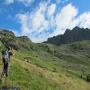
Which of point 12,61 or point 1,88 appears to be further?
point 12,61

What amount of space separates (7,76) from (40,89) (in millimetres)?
4009

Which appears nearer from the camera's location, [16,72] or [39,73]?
[16,72]

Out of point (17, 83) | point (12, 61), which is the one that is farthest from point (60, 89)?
point (12, 61)

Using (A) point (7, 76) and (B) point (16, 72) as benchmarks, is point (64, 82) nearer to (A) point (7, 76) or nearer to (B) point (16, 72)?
(B) point (16, 72)

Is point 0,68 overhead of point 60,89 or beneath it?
overhead

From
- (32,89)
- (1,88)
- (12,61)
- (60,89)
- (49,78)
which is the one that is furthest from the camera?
(12,61)

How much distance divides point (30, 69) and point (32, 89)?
9.30m

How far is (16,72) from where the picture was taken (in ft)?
132

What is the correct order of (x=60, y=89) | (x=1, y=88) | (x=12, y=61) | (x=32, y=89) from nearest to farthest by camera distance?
(x=1, y=88) → (x=32, y=89) → (x=60, y=89) → (x=12, y=61)

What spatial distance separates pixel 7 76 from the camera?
35125 millimetres

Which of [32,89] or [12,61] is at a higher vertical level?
[12,61]

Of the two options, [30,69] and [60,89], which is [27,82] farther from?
[30,69]

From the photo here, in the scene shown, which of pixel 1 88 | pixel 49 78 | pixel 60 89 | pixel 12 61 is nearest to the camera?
pixel 1 88

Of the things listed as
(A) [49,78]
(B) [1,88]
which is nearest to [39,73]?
(A) [49,78]
